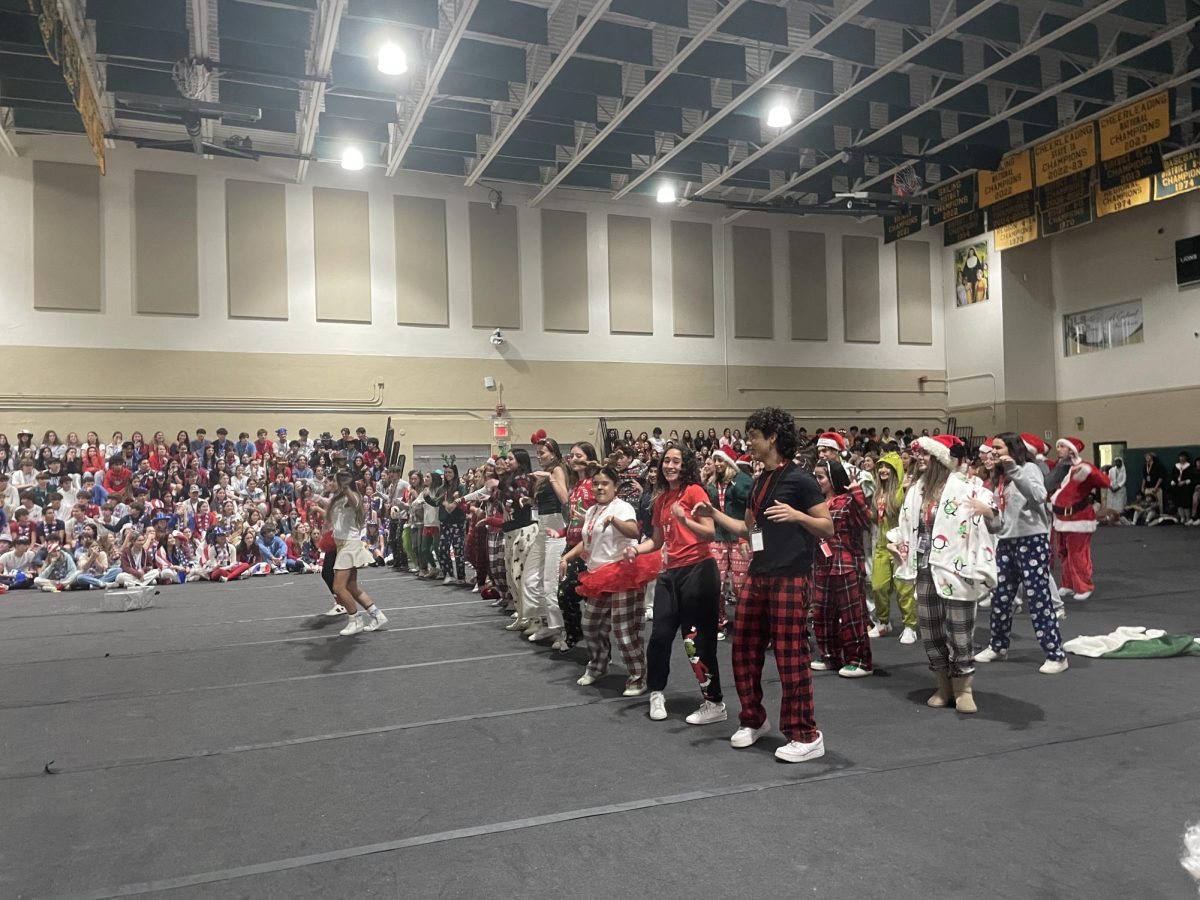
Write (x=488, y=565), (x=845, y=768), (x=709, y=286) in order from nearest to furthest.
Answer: (x=845, y=768) → (x=488, y=565) → (x=709, y=286)

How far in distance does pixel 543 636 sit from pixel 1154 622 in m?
5.81

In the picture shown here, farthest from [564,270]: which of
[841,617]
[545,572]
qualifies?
[841,617]

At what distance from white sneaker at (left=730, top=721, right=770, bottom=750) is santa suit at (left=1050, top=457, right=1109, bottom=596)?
251 inches

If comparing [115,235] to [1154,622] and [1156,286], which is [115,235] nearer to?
[1154,622]

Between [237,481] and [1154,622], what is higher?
[237,481]

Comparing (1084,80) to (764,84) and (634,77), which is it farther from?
(634,77)

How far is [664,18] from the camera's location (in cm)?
1471

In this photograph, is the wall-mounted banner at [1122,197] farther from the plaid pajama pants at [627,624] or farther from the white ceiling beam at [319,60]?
the plaid pajama pants at [627,624]

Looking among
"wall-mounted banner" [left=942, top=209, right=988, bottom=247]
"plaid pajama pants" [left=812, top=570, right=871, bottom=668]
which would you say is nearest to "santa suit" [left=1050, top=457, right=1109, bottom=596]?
"plaid pajama pants" [left=812, top=570, right=871, bottom=668]

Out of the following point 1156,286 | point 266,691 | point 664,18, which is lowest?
point 266,691

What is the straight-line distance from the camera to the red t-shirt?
17.9 feet

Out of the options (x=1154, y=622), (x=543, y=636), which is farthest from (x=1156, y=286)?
(x=543, y=636)

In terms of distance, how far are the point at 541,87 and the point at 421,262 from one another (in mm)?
7544

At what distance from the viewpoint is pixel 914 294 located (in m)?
28.4
